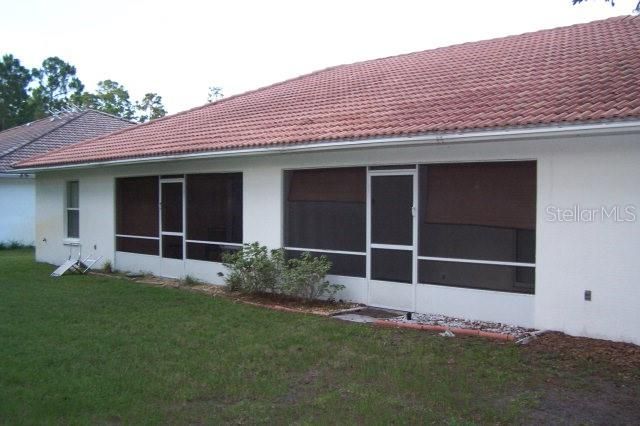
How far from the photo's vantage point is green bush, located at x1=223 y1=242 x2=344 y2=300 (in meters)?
11.1

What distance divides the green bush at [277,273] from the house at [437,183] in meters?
0.36

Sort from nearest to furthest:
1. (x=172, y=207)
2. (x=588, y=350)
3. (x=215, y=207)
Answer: (x=588, y=350) < (x=215, y=207) < (x=172, y=207)

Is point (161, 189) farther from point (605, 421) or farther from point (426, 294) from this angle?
point (605, 421)

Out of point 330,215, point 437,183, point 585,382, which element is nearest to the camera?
point 585,382

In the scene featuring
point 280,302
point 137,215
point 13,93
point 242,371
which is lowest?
point 242,371

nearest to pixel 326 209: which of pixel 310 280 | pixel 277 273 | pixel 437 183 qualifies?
pixel 310 280

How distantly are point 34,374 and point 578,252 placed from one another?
6.73 metres

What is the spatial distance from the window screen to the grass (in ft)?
10.1

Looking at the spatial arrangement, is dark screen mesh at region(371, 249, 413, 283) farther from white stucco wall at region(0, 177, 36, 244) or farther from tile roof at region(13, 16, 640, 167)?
white stucco wall at region(0, 177, 36, 244)

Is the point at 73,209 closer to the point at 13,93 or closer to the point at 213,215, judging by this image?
the point at 213,215

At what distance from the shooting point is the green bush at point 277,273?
11062 mm

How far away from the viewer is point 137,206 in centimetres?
1616

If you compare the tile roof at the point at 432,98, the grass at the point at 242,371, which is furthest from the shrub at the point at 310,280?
the tile roof at the point at 432,98

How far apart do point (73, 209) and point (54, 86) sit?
51777 mm
